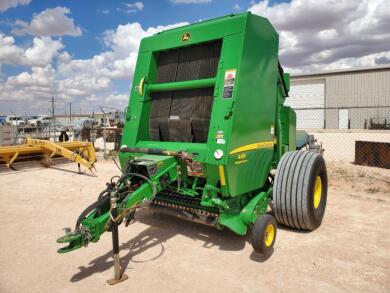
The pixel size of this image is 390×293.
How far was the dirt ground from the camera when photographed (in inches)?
138

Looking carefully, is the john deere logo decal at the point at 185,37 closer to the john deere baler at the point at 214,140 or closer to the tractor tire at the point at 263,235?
the john deere baler at the point at 214,140

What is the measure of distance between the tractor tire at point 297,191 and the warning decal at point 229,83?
1.40m

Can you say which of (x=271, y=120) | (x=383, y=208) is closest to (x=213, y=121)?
(x=271, y=120)

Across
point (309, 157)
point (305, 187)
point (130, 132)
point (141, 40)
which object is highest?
point (141, 40)

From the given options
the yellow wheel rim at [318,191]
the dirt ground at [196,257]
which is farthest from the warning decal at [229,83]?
the yellow wheel rim at [318,191]

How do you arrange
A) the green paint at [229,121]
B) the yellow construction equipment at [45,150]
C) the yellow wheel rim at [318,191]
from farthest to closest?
the yellow construction equipment at [45,150] → the yellow wheel rim at [318,191] → the green paint at [229,121]

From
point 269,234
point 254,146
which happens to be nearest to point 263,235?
point 269,234

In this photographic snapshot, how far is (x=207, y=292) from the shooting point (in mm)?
3340

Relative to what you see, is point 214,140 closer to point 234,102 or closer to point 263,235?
point 234,102

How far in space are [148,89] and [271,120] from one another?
Answer: 1.91m

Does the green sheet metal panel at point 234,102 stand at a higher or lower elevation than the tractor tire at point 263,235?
higher

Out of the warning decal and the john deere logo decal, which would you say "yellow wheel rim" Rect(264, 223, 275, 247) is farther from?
the john deere logo decal

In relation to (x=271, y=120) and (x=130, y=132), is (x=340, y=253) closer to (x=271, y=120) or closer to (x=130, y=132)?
(x=271, y=120)

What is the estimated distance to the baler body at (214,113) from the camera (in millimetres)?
4180
